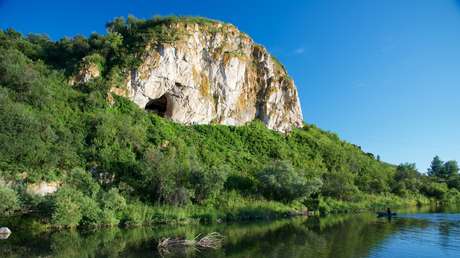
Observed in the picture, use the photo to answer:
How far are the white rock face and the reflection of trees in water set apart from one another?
133 feet

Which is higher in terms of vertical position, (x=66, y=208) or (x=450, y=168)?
(x=450, y=168)

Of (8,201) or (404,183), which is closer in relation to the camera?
(8,201)

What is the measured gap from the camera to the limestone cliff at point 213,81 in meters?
76.6

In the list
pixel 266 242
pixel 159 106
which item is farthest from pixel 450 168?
pixel 266 242

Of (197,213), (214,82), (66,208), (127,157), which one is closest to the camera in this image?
(66,208)

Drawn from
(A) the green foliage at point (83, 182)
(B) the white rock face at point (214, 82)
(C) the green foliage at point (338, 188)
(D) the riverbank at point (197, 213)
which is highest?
(B) the white rock face at point (214, 82)

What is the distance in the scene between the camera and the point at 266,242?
106 ft

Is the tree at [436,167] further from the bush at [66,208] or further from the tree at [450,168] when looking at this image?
the bush at [66,208]

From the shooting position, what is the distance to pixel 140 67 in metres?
74.5

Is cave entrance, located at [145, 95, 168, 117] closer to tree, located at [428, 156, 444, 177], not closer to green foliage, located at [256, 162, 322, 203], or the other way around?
green foliage, located at [256, 162, 322, 203]

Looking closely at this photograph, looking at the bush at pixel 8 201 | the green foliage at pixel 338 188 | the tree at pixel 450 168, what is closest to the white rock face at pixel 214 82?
the green foliage at pixel 338 188

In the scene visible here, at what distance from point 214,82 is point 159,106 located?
46.1ft

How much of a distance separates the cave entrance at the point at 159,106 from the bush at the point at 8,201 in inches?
1722

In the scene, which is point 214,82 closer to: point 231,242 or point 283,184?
point 283,184
